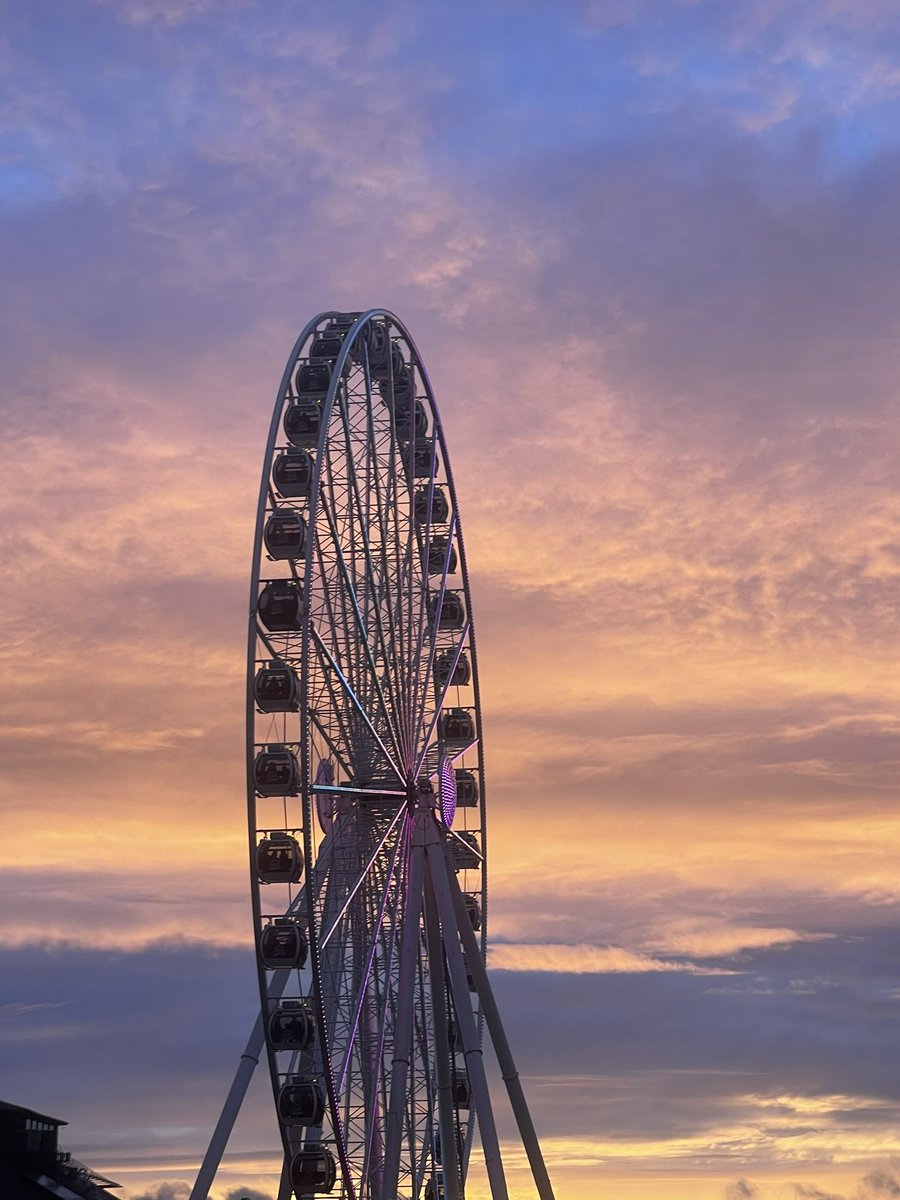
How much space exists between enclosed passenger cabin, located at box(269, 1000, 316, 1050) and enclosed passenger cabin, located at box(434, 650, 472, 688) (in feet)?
56.5

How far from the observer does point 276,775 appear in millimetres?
52781

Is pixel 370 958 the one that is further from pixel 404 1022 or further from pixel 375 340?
pixel 375 340

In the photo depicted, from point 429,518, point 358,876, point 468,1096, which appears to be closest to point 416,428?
point 429,518

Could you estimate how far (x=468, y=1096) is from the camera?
65500mm

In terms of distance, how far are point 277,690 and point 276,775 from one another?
259cm

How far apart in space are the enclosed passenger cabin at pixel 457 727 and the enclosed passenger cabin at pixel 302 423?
46.7ft

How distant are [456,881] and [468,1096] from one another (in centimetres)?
1009

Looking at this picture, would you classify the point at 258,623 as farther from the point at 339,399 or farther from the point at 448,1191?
the point at 448,1191

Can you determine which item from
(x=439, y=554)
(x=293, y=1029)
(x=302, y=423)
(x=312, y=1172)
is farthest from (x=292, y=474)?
(x=312, y=1172)

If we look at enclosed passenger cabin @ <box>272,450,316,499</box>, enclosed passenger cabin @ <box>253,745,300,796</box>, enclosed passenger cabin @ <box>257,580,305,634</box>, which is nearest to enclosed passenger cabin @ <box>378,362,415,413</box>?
enclosed passenger cabin @ <box>272,450,316,499</box>

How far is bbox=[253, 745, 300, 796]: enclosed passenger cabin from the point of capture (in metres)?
52.7

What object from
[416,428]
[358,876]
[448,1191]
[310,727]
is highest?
[416,428]

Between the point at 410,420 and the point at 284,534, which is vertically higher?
the point at 410,420

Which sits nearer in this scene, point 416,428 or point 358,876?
point 358,876
